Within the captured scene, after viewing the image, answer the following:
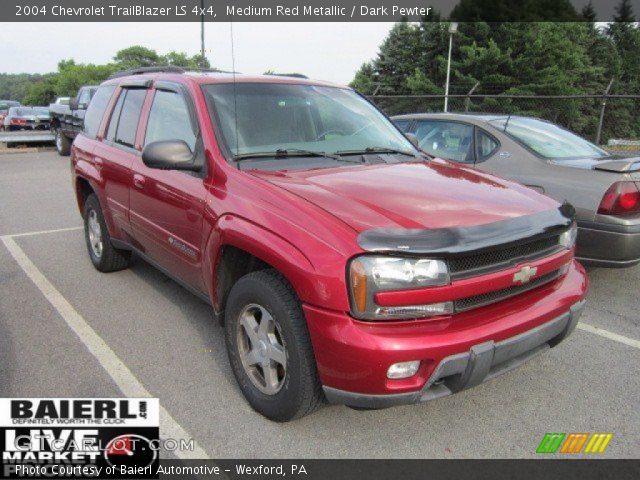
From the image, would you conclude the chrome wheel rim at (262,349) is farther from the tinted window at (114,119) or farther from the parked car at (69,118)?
the parked car at (69,118)

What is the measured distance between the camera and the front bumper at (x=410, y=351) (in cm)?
214

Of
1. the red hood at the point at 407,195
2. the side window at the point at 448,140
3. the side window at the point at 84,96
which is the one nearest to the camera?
the red hood at the point at 407,195

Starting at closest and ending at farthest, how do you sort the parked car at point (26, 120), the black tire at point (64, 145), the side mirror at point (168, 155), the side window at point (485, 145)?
the side mirror at point (168, 155) < the side window at point (485, 145) < the black tire at point (64, 145) < the parked car at point (26, 120)

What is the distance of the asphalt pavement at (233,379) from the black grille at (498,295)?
2.48 ft

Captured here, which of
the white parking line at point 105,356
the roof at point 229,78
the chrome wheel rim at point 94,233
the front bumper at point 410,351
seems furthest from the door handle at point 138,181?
the front bumper at point 410,351

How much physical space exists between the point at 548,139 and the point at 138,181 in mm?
3914

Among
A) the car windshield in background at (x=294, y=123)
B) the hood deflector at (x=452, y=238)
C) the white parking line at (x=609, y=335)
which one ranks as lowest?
the white parking line at (x=609, y=335)

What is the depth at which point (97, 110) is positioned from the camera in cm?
498

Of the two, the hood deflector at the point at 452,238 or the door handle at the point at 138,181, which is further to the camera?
the door handle at the point at 138,181

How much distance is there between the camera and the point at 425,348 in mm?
2143

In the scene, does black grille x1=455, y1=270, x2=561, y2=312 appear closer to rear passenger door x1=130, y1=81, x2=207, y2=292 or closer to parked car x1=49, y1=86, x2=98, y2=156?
rear passenger door x1=130, y1=81, x2=207, y2=292

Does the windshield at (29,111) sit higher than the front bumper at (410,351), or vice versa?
the windshield at (29,111)

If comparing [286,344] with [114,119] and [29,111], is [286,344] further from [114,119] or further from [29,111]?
[29,111]

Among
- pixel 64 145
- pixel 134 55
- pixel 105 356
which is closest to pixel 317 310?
pixel 105 356
